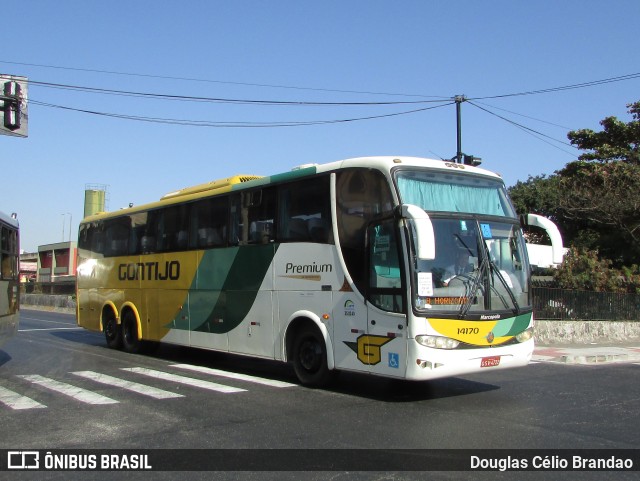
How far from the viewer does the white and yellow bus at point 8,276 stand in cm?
1154

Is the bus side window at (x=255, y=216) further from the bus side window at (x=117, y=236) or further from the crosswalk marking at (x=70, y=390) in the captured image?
the bus side window at (x=117, y=236)

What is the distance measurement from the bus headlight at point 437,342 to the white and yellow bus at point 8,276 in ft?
26.4

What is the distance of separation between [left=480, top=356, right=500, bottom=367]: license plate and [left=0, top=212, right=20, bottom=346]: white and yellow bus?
28.7 ft

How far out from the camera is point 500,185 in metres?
9.79

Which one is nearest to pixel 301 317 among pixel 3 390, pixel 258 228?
pixel 258 228

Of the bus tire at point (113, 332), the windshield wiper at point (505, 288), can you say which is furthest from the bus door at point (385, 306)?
the bus tire at point (113, 332)

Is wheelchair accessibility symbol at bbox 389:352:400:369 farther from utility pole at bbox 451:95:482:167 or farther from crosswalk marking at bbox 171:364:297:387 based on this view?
utility pole at bbox 451:95:482:167

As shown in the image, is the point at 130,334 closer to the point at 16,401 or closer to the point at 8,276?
the point at 8,276

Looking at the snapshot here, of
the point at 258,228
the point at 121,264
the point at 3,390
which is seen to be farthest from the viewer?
the point at 121,264

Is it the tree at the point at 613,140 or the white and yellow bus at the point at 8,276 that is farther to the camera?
the tree at the point at 613,140

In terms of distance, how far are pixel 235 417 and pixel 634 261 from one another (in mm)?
25913

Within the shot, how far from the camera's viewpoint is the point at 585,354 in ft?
50.9

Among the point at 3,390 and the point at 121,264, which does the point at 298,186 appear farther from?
the point at 121,264

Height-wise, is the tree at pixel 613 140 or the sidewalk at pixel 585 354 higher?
the tree at pixel 613 140
